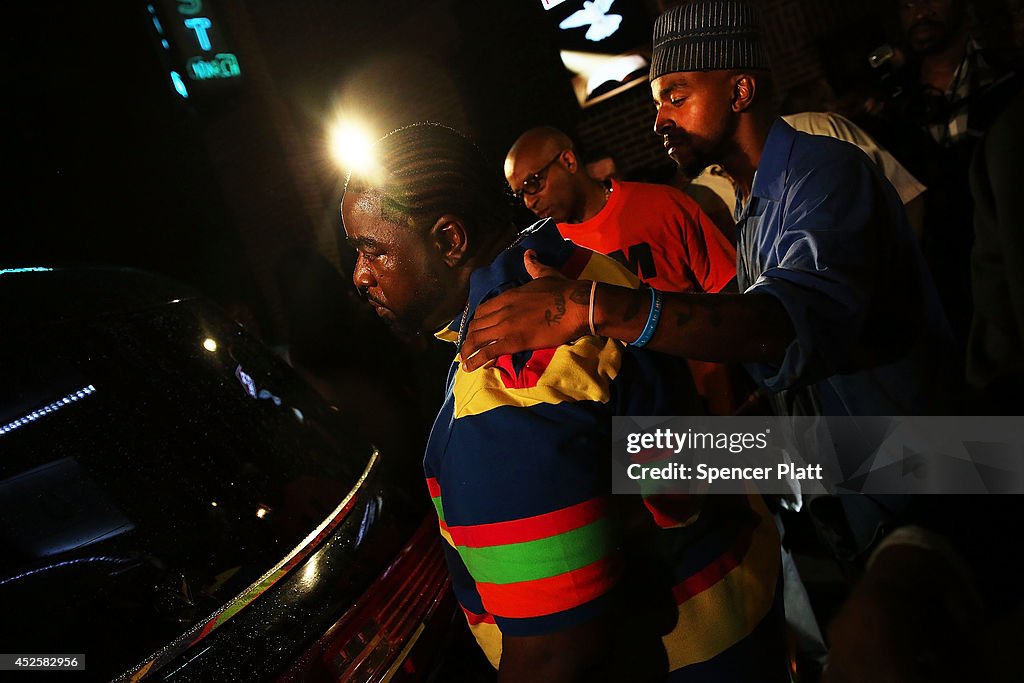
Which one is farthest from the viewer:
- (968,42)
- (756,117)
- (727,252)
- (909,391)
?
(968,42)

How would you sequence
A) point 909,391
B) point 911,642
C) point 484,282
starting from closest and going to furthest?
point 911,642 < point 484,282 < point 909,391

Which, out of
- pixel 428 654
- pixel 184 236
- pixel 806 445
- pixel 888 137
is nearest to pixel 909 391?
pixel 806 445

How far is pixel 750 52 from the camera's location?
2.01m

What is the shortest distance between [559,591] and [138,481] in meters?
1.55

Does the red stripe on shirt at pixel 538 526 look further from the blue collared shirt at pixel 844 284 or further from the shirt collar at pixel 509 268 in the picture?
the blue collared shirt at pixel 844 284

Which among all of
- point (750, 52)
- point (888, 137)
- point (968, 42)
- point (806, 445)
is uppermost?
point (750, 52)

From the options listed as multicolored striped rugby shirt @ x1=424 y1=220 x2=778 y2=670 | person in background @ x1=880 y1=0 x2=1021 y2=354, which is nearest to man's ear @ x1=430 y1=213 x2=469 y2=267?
multicolored striped rugby shirt @ x1=424 y1=220 x2=778 y2=670

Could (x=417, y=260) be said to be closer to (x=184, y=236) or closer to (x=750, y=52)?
(x=750, y=52)

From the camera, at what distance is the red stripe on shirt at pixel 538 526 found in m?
0.97

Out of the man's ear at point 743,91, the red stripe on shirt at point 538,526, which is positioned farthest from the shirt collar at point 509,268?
the man's ear at point 743,91

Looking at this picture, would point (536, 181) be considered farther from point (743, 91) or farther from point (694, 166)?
point (743, 91)

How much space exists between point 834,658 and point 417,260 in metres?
1.04

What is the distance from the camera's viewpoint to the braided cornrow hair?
1331mm

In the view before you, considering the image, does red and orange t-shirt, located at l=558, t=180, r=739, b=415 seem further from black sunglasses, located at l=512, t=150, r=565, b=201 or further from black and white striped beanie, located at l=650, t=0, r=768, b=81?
black and white striped beanie, located at l=650, t=0, r=768, b=81
